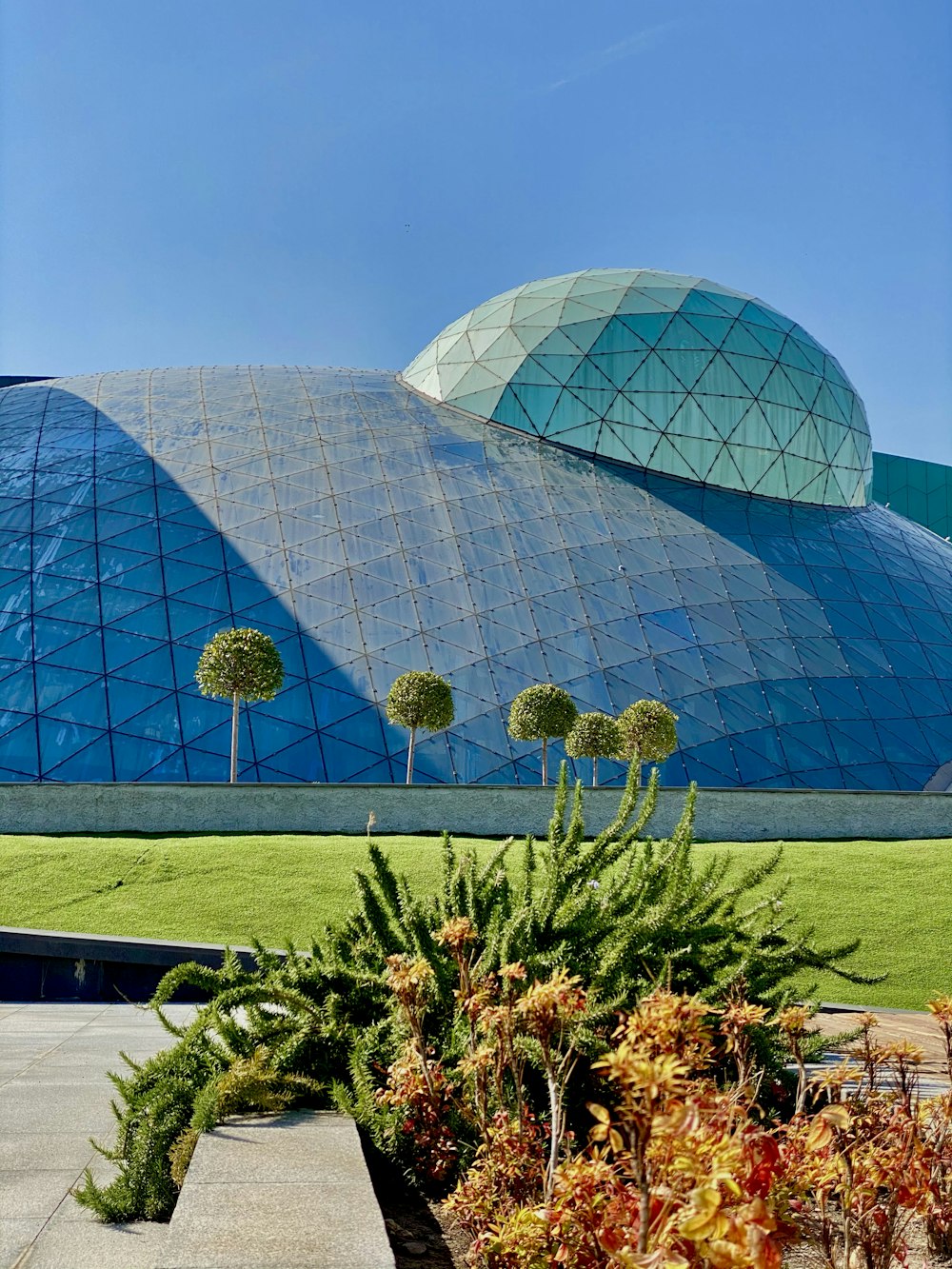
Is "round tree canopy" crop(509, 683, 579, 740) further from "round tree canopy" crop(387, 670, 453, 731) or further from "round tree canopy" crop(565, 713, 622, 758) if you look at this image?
"round tree canopy" crop(387, 670, 453, 731)

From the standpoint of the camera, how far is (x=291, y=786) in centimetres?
2300

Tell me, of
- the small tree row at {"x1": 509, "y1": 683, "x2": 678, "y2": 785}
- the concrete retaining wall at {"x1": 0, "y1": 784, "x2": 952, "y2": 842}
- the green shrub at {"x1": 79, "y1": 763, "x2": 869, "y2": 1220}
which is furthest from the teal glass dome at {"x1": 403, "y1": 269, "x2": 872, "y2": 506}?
the green shrub at {"x1": 79, "y1": 763, "x2": 869, "y2": 1220}

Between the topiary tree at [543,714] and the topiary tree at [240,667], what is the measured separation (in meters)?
6.66

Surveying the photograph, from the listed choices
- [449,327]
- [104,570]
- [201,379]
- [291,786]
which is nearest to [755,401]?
[449,327]

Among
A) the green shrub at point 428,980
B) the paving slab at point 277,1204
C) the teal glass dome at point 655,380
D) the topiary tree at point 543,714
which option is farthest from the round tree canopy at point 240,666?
the paving slab at point 277,1204

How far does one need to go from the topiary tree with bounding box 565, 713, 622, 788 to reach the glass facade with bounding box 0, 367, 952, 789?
7.27 ft

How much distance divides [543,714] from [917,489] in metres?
65.7

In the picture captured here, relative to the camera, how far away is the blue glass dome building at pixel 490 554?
104 ft

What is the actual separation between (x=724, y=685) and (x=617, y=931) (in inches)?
1139

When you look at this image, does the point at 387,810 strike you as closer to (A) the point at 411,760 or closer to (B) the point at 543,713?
(A) the point at 411,760

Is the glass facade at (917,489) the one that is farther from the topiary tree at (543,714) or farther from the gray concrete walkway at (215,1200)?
the gray concrete walkway at (215,1200)

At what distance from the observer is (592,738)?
2920 centimetres

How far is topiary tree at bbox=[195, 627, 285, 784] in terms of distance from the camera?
1064 inches

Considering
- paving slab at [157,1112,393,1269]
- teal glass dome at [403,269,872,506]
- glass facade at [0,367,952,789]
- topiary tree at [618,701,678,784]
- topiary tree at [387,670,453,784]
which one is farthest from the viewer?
teal glass dome at [403,269,872,506]
